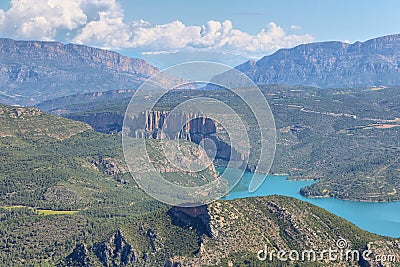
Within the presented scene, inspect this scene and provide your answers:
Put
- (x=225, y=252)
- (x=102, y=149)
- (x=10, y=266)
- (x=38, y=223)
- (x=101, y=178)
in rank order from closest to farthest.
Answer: (x=225, y=252) → (x=10, y=266) → (x=38, y=223) → (x=101, y=178) → (x=102, y=149)

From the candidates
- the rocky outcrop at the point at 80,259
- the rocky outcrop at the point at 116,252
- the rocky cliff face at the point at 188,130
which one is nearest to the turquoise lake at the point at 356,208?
the rocky cliff face at the point at 188,130

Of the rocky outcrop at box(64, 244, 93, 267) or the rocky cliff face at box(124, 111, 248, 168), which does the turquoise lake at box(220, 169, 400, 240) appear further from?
the rocky outcrop at box(64, 244, 93, 267)

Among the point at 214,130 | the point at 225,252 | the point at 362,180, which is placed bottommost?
the point at 362,180

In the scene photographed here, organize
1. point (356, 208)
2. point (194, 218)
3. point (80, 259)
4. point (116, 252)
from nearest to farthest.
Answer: point (194, 218) < point (116, 252) < point (80, 259) < point (356, 208)

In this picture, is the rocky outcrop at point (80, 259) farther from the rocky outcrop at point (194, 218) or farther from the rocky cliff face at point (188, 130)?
the rocky cliff face at point (188, 130)

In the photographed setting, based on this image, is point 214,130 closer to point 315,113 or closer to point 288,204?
point 288,204

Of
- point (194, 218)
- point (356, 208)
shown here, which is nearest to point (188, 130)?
point (356, 208)

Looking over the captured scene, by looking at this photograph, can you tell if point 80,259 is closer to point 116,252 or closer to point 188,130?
point 116,252

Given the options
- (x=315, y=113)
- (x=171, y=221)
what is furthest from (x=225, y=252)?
(x=315, y=113)
